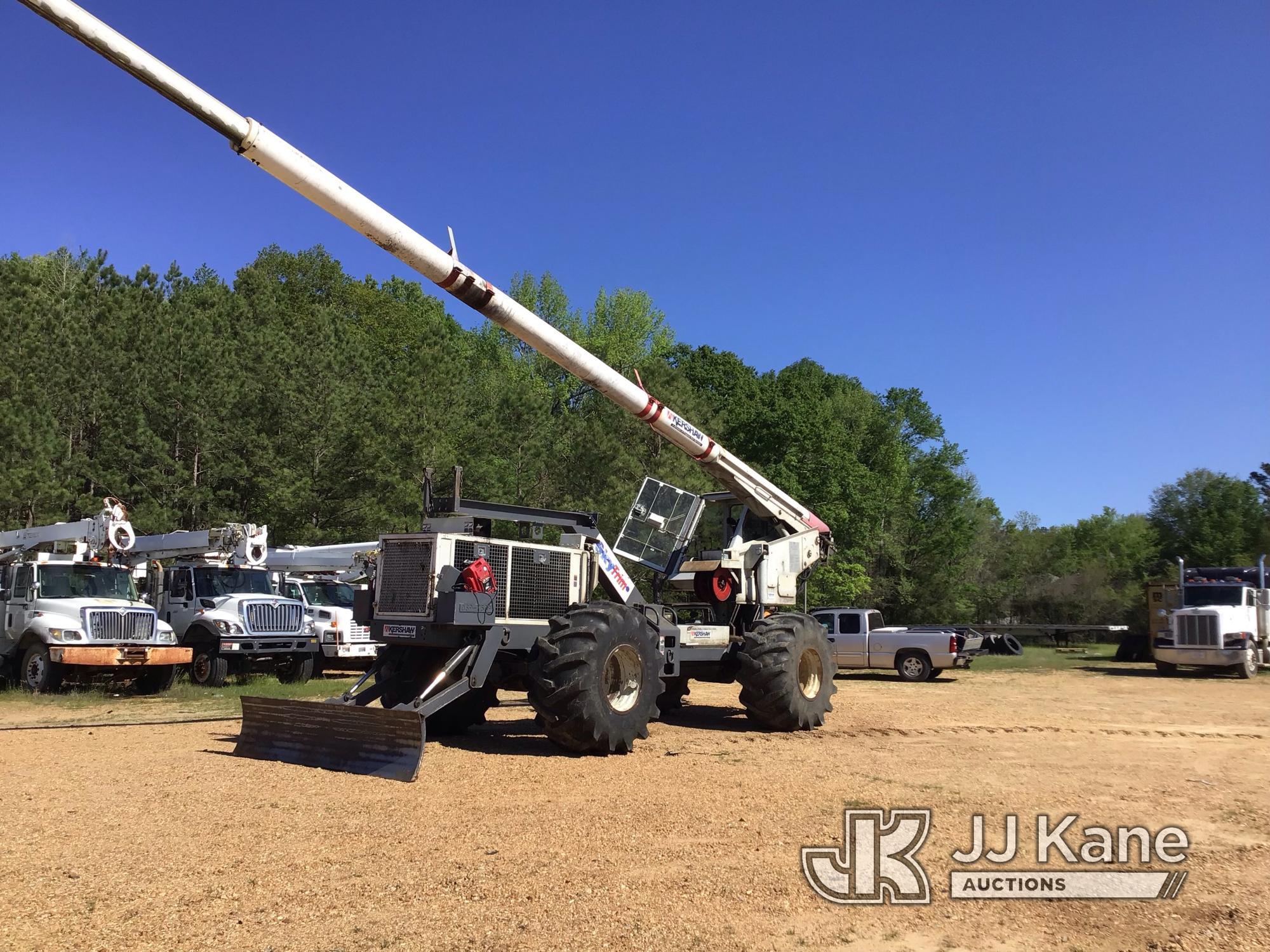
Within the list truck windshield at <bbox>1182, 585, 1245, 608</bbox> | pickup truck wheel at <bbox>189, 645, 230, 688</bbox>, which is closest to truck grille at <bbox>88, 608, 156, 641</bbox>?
pickup truck wheel at <bbox>189, 645, 230, 688</bbox>

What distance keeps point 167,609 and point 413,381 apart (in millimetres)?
13286

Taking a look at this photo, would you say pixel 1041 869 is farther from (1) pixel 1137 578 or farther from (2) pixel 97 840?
(1) pixel 1137 578

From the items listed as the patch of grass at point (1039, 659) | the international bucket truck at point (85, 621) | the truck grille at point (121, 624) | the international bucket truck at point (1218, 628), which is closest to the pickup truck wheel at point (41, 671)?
the international bucket truck at point (85, 621)

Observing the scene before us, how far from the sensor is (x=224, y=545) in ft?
62.5

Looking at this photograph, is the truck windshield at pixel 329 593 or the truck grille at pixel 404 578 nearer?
the truck grille at pixel 404 578

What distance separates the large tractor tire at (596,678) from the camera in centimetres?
977

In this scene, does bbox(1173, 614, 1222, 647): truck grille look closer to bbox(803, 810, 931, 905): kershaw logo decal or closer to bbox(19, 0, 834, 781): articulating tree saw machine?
bbox(19, 0, 834, 781): articulating tree saw machine

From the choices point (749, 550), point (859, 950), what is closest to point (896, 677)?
point (749, 550)

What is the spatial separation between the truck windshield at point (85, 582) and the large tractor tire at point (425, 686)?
834cm

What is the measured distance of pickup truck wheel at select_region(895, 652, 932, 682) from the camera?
2298 centimetres

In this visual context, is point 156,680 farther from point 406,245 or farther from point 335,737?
point 406,245

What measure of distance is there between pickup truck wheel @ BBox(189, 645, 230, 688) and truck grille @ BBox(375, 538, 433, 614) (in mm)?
8613

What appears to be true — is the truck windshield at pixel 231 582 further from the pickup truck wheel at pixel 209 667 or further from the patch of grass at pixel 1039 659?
the patch of grass at pixel 1039 659

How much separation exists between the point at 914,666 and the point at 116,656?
54.3 feet
